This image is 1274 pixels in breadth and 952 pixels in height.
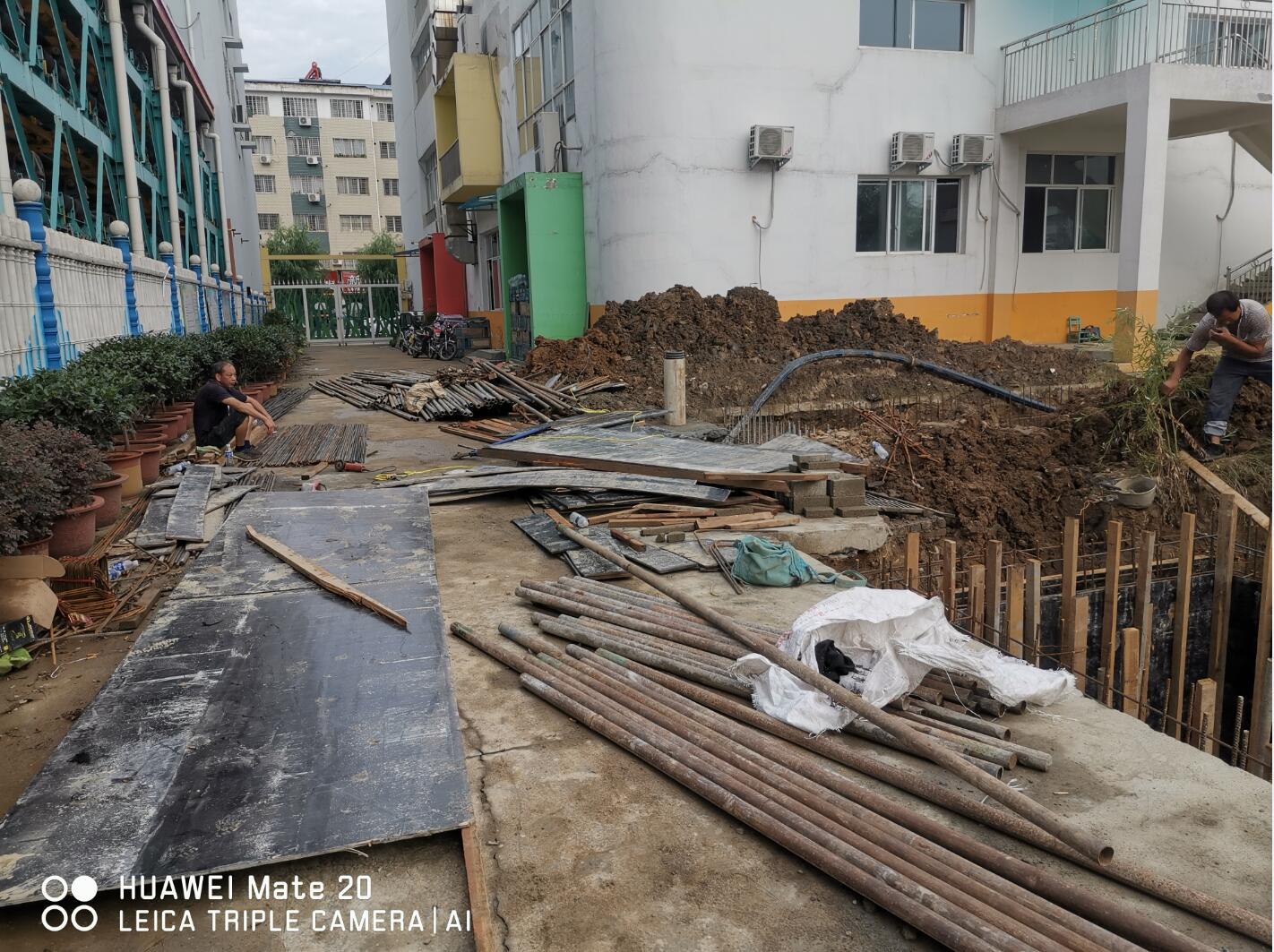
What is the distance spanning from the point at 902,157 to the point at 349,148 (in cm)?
5073

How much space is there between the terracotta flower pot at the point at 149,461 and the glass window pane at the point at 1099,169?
18.5 m

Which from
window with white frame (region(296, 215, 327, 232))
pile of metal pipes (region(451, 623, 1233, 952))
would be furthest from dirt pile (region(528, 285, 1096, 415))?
window with white frame (region(296, 215, 327, 232))

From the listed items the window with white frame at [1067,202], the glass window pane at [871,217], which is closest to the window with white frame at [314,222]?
the glass window pane at [871,217]

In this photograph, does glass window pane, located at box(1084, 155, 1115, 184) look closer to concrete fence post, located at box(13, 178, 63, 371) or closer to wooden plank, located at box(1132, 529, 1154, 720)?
wooden plank, located at box(1132, 529, 1154, 720)

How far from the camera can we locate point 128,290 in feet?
40.9

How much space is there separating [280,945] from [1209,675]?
745cm

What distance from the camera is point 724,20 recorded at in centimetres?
1634

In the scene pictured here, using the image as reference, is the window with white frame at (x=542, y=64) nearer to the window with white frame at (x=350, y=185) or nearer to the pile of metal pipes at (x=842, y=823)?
the pile of metal pipes at (x=842, y=823)

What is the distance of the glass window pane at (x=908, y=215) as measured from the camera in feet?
59.2

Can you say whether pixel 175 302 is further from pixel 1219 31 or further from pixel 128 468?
pixel 1219 31

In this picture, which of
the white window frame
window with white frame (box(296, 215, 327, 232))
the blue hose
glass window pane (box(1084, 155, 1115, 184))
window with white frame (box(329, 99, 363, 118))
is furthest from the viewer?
window with white frame (box(329, 99, 363, 118))

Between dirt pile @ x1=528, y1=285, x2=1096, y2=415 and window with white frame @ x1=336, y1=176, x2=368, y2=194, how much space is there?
48987 millimetres

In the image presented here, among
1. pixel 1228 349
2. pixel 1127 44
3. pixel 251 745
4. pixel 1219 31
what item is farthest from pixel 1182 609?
pixel 1219 31

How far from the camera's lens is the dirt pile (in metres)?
13.7
